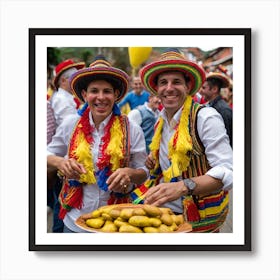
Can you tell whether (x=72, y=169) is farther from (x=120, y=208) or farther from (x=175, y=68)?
(x=175, y=68)

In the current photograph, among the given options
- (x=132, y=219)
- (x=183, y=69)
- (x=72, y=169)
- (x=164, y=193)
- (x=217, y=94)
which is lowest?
(x=132, y=219)

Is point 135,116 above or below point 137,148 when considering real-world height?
above

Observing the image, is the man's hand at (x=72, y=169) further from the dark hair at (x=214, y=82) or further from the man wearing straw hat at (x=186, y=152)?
the dark hair at (x=214, y=82)

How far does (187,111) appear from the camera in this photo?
2230mm

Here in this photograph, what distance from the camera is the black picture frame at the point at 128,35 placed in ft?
7.49

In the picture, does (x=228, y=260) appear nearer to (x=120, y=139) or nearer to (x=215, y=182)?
(x=215, y=182)

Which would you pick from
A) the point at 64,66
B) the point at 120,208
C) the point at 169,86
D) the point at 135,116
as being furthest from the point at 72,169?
the point at 169,86

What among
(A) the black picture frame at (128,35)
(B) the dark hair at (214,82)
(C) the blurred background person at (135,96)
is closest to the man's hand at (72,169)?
(A) the black picture frame at (128,35)

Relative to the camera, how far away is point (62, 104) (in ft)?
7.53

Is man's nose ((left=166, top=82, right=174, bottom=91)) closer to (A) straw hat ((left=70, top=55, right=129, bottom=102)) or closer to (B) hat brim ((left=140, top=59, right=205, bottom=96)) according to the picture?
(B) hat brim ((left=140, top=59, right=205, bottom=96))

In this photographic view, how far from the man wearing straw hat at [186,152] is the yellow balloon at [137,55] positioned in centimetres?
4

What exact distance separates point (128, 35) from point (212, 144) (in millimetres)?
663
